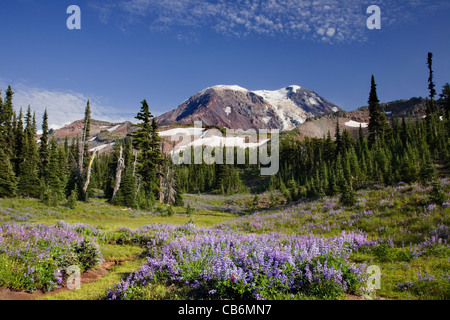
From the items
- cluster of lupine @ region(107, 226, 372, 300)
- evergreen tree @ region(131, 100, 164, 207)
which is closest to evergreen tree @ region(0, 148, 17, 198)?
evergreen tree @ region(131, 100, 164, 207)

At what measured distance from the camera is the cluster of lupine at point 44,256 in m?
6.41

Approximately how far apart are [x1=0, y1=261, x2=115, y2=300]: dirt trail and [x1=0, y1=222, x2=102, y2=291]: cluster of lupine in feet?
0.46

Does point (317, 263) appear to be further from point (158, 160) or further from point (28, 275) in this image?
point (158, 160)

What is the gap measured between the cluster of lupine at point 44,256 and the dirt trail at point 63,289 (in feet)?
0.46

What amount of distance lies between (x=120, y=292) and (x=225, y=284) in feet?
7.85

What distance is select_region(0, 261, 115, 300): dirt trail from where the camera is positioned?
5.78 metres

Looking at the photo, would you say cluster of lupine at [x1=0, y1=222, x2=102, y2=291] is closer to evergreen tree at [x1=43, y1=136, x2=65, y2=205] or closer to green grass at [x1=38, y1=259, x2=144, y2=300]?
green grass at [x1=38, y1=259, x2=144, y2=300]

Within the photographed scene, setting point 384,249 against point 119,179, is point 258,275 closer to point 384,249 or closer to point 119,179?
point 384,249

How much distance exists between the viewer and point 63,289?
22.0 ft

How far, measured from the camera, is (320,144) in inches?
3760
